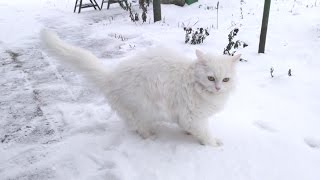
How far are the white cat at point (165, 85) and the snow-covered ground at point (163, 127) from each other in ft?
1.13

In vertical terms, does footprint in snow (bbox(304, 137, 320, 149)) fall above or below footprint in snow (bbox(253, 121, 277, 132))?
below

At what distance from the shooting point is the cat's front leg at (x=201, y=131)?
140 inches

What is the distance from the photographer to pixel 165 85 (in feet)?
11.4

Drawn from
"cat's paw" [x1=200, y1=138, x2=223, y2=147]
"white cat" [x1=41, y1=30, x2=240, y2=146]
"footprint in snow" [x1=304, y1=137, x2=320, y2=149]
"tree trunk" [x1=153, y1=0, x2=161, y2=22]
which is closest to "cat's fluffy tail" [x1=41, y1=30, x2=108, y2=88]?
"white cat" [x1=41, y1=30, x2=240, y2=146]

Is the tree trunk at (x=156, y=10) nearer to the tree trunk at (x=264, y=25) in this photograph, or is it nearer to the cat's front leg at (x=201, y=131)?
the tree trunk at (x=264, y=25)

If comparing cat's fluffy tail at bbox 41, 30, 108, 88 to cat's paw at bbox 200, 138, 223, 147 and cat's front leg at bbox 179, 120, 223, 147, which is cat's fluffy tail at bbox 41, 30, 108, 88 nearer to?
cat's front leg at bbox 179, 120, 223, 147

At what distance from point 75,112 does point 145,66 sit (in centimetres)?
154

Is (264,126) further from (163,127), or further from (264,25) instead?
(264,25)

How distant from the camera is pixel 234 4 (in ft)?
34.4

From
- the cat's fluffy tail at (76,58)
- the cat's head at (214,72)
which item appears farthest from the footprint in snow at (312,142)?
the cat's fluffy tail at (76,58)

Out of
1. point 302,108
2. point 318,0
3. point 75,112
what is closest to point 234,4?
point 318,0

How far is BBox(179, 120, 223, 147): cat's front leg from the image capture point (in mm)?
3564

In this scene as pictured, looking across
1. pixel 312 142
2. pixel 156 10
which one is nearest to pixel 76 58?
pixel 312 142

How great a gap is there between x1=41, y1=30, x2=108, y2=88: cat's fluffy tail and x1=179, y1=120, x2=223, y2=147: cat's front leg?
3.46ft
